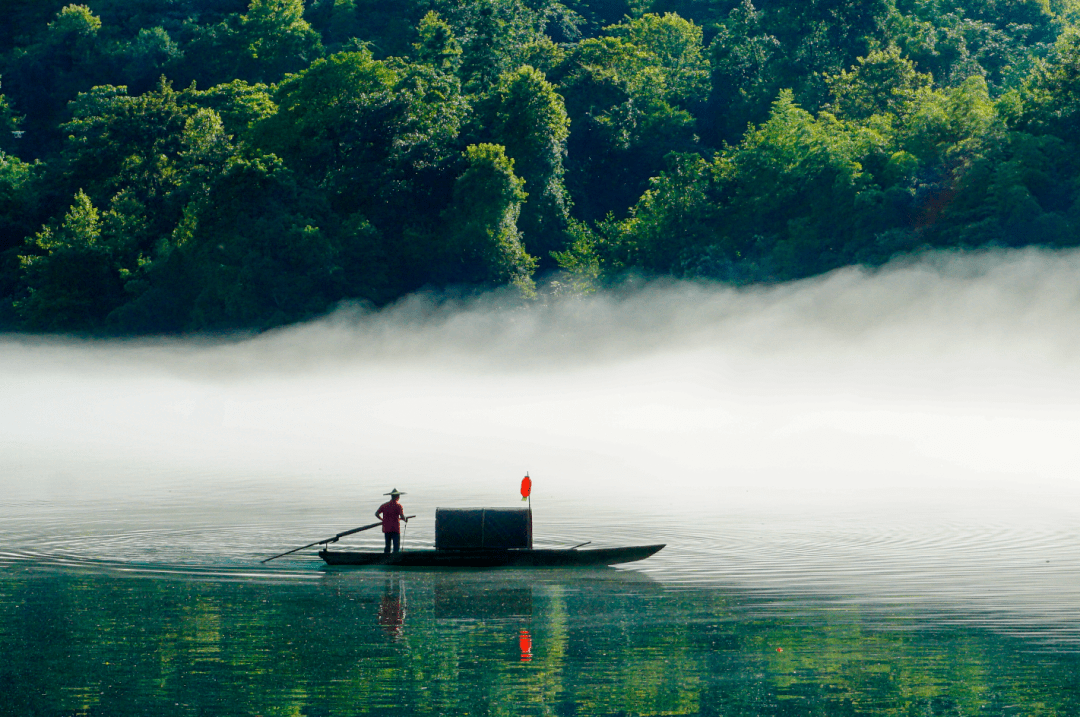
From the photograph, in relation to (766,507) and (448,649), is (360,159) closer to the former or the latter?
(766,507)

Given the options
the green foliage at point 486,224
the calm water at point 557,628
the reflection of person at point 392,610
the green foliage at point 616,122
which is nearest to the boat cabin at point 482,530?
the calm water at point 557,628

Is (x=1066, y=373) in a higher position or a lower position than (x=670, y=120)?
lower

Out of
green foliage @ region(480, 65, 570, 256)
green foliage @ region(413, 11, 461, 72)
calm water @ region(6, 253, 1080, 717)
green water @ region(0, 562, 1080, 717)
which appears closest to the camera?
green water @ region(0, 562, 1080, 717)

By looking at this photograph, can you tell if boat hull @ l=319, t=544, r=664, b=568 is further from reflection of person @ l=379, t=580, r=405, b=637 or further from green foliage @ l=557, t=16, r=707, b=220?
green foliage @ l=557, t=16, r=707, b=220

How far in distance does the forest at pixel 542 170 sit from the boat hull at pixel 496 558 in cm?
6290

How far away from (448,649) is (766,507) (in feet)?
84.1

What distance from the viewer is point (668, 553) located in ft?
136

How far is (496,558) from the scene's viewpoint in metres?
37.6

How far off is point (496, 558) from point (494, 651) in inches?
353

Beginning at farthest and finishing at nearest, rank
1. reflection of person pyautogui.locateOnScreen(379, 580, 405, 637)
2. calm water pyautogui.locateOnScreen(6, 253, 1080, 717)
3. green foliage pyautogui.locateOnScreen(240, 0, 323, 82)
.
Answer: green foliage pyautogui.locateOnScreen(240, 0, 323, 82), reflection of person pyautogui.locateOnScreen(379, 580, 405, 637), calm water pyautogui.locateOnScreen(6, 253, 1080, 717)

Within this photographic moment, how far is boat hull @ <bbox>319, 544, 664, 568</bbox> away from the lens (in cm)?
3738

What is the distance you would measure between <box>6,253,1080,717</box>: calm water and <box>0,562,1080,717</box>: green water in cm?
11

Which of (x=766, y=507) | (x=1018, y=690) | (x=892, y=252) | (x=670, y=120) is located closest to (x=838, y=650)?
(x=1018, y=690)

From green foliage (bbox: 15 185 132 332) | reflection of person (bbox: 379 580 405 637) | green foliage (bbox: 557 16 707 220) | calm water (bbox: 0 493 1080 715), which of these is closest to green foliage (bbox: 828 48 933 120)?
green foliage (bbox: 557 16 707 220)
